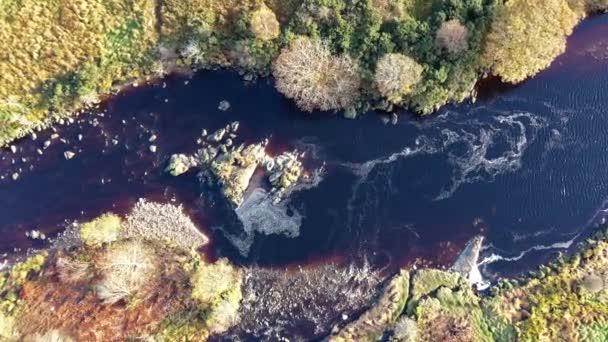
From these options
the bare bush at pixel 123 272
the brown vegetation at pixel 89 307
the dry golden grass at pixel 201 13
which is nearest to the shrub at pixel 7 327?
the brown vegetation at pixel 89 307

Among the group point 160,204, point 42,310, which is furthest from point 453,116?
point 42,310

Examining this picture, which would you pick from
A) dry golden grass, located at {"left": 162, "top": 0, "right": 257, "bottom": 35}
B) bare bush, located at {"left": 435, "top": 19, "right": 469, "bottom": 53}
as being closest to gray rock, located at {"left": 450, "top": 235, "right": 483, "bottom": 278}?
bare bush, located at {"left": 435, "top": 19, "right": 469, "bottom": 53}

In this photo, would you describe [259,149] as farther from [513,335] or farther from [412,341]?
[513,335]

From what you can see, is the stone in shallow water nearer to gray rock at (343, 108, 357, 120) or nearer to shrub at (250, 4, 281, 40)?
shrub at (250, 4, 281, 40)

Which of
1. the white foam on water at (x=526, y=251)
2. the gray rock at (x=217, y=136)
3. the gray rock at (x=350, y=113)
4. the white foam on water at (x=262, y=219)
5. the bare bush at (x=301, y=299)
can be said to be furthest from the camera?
the white foam on water at (x=526, y=251)

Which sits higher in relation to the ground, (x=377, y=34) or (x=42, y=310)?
(x=377, y=34)

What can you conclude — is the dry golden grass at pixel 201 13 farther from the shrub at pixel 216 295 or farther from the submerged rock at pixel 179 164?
the shrub at pixel 216 295

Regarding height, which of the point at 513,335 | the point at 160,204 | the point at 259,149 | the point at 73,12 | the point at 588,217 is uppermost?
the point at 73,12
